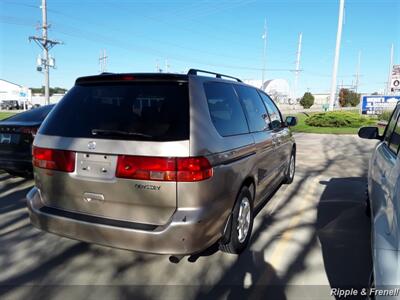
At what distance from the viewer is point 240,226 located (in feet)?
11.9

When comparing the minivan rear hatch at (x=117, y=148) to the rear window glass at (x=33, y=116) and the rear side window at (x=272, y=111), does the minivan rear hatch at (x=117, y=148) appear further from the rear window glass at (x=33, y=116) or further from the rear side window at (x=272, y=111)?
the rear window glass at (x=33, y=116)

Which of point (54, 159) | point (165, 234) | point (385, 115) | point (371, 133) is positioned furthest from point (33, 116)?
point (385, 115)

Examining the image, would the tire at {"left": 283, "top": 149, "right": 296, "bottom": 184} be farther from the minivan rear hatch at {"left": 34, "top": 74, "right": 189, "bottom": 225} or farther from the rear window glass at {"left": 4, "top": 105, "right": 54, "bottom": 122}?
the rear window glass at {"left": 4, "top": 105, "right": 54, "bottom": 122}

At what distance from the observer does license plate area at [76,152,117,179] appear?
9.26 feet

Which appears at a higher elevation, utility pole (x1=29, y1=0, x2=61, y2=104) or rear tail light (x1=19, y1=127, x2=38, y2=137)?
utility pole (x1=29, y1=0, x2=61, y2=104)

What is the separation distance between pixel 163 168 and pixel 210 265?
1356mm

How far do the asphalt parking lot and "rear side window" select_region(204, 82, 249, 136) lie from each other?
4.21 ft

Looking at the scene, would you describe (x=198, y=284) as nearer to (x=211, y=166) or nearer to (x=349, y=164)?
(x=211, y=166)

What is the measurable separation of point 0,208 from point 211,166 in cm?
390

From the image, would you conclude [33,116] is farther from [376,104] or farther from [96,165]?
[376,104]

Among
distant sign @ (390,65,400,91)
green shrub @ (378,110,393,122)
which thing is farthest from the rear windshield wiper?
green shrub @ (378,110,393,122)

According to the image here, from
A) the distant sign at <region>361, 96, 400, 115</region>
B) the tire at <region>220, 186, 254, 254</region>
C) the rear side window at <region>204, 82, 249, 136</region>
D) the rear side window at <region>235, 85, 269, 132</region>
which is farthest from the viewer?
the distant sign at <region>361, 96, 400, 115</region>

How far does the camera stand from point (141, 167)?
272cm

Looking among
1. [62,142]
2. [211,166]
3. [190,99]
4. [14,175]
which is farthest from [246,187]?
[14,175]
